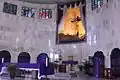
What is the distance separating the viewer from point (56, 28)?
25312 mm

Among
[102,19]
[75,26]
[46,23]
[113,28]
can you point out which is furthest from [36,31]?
[113,28]

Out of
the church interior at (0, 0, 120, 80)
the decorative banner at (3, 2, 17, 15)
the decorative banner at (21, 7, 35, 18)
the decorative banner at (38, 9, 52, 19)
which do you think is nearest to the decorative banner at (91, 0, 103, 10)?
the church interior at (0, 0, 120, 80)

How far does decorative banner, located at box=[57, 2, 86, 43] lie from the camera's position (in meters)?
23.4

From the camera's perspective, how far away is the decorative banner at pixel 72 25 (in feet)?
76.6

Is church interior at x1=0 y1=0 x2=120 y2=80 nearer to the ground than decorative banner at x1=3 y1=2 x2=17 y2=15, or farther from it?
nearer to the ground

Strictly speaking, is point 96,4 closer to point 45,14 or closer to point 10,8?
point 45,14

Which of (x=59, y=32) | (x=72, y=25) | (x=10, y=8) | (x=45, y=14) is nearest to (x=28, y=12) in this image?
(x=45, y=14)

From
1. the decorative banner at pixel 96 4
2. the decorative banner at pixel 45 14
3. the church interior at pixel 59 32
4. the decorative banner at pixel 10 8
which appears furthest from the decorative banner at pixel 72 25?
the decorative banner at pixel 10 8

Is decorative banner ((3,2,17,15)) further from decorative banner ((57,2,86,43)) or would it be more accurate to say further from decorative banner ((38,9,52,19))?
decorative banner ((57,2,86,43))

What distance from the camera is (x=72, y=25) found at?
24062mm

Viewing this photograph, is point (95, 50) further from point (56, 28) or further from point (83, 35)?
point (56, 28)

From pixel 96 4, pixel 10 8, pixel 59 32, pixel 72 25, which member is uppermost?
pixel 10 8

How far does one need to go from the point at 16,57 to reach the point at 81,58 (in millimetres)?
7529

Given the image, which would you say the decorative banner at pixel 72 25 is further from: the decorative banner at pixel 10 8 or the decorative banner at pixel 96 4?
the decorative banner at pixel 10 8
